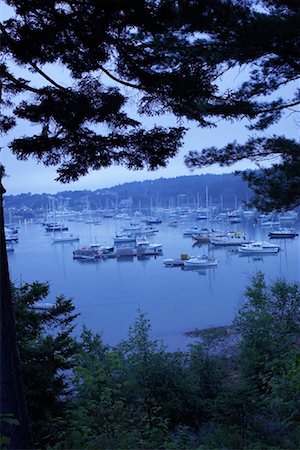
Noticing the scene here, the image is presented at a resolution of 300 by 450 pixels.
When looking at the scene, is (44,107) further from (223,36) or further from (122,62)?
(223,36)

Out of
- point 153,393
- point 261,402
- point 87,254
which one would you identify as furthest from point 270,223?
point 261,402

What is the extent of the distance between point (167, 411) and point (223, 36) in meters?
Result: 3.66

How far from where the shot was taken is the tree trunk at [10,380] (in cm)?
263

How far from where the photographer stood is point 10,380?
8.64 feet

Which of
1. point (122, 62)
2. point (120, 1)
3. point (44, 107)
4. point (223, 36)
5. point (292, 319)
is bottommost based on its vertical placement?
point (292, 319)

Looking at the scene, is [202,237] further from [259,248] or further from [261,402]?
[261,402]

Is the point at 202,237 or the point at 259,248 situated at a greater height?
the point at 202,237

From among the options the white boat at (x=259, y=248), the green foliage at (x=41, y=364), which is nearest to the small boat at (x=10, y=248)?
the white boat at (x=259, y=248)

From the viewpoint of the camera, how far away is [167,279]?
2336 centimetres

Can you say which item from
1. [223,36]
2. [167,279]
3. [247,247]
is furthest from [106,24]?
[247,247]

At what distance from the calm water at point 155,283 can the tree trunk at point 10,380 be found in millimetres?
6521

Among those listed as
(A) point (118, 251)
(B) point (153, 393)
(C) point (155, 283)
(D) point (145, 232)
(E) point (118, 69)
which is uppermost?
(E) point (118, 69)

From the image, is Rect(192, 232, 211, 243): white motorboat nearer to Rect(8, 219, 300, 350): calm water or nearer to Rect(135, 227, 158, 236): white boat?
Rect(8, 219, 300, 350): calm water

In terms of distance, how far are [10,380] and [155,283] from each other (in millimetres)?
19983
